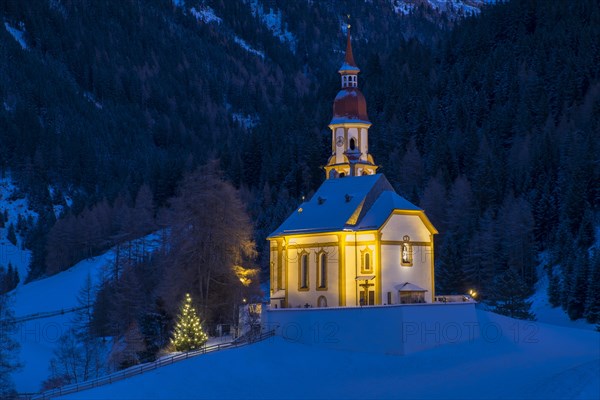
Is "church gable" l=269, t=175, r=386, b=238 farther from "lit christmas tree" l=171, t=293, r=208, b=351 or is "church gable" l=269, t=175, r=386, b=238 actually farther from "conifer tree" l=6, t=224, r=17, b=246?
"conifer tree" l=6, t=224, r=17, b=246

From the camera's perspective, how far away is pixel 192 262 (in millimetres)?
71000

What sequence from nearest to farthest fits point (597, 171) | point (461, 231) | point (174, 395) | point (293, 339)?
point (174, 395)
point (293, 339)
point (597, 171)
point (461, 231)

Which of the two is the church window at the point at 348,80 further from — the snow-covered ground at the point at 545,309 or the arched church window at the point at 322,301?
the snow-covered ground at the point at 545,309

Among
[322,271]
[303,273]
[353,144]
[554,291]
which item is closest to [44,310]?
[353,144]

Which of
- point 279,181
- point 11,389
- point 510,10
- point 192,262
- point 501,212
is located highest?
point 510,10

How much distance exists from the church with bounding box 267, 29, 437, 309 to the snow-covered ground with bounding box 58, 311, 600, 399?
667 cm

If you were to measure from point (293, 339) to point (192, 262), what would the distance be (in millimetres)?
11545

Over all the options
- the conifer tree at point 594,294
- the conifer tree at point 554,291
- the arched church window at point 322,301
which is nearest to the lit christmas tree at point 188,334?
the arched church window at point 322,301

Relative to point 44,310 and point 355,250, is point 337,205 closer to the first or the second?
point 355,250

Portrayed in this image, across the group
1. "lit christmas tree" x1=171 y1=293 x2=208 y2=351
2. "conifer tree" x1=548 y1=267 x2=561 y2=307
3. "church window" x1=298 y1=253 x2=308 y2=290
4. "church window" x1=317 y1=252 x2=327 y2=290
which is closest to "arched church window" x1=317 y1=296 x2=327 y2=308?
"church window" x1=317 y1=252 x2=327 y2=290

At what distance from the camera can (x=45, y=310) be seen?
11981 cm

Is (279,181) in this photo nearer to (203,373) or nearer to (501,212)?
(501,212)

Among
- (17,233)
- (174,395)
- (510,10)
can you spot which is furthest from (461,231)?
(17,233)

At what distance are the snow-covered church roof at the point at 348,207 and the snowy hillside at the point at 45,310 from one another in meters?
28.1
